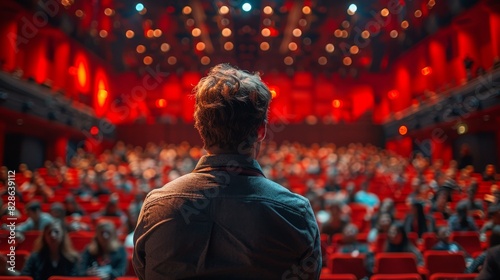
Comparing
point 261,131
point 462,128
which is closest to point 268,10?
point 462,128

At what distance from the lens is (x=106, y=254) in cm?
430

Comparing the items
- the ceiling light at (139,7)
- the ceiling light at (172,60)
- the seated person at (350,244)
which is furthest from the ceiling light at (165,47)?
the seated person at (350,244)

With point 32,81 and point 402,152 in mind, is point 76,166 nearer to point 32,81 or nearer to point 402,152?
point 32,81

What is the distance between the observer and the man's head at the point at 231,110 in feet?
3.60

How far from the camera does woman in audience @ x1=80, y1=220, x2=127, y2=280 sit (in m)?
4.17

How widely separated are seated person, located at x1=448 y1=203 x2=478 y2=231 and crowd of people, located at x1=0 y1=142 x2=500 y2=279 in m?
0.02

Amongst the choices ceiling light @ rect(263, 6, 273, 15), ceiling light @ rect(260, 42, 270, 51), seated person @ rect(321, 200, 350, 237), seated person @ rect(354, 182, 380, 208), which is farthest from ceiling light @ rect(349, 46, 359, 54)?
seated person @ rect(321, 200, 350, 237)

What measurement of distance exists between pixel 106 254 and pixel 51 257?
1.98ft

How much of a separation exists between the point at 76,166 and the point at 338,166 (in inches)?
385

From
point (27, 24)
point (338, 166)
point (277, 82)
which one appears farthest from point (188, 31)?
point (338, 166)

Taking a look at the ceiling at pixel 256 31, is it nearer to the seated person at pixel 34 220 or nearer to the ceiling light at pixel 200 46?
the ceiling light at pixel 200 46

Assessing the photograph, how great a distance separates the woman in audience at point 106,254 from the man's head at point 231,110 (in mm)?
3540

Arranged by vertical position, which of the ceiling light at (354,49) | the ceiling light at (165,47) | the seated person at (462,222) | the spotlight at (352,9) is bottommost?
the seated person at (462,222)

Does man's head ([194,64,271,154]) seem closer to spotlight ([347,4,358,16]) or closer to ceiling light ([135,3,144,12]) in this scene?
spotlight ([347,4,358,16])
